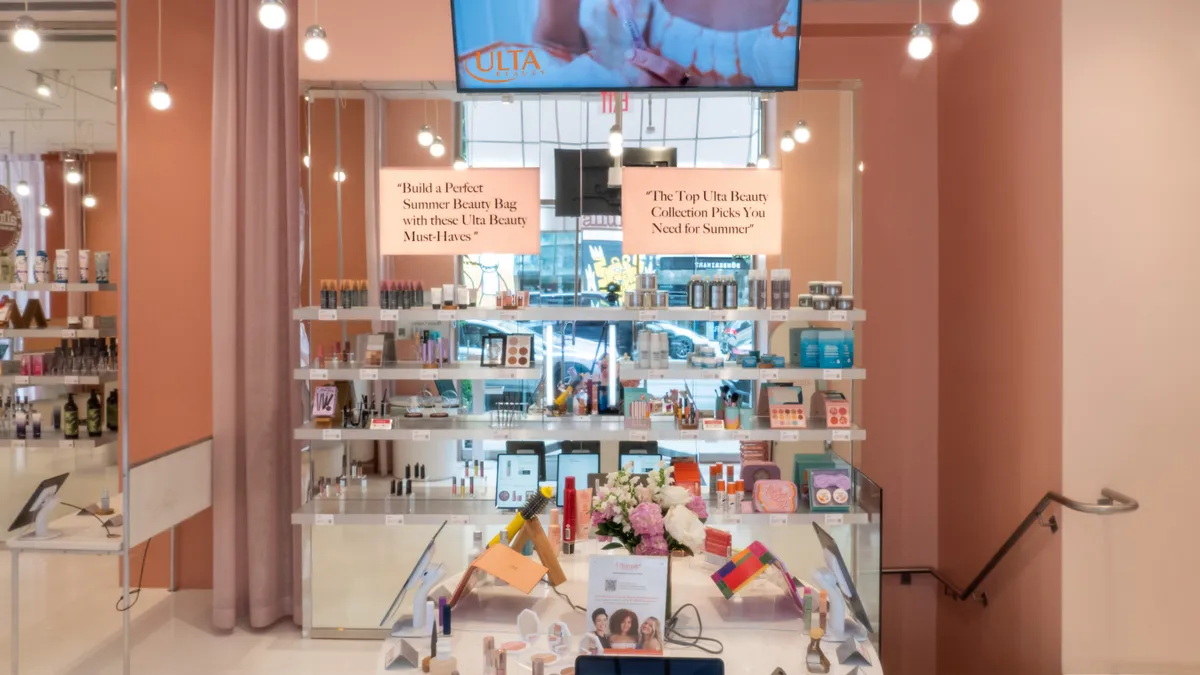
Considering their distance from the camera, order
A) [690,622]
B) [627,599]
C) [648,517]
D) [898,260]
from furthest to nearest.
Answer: [898,260] → [690,622] → [648,517] → [627,599]

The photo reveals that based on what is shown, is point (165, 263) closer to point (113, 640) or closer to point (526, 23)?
point (113, 640)

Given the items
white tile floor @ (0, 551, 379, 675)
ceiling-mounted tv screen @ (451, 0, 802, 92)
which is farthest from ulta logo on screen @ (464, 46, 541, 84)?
white tile floor @ (0, 551, 379, 675)

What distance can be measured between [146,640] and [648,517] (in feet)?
11.3

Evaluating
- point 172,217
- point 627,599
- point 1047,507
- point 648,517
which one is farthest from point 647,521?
point 172,217

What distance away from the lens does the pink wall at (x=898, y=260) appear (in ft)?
18.0

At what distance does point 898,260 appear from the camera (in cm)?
549

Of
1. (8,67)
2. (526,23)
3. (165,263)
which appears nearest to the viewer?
(526,23)

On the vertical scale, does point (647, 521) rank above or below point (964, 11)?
below

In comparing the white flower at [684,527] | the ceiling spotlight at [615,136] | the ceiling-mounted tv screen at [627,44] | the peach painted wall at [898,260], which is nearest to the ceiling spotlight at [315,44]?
the ceiling-mounted tv screen at [627,44]

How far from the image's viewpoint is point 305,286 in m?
4.92

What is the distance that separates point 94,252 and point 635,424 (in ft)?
10.4

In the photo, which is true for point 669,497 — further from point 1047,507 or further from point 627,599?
point 1047,507

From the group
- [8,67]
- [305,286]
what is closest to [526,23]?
[305,286]

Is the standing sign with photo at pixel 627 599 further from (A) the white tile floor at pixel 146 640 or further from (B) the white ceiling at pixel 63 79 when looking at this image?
(B) the white ceiling at pixel 63 79
